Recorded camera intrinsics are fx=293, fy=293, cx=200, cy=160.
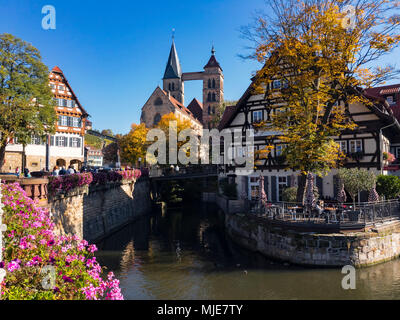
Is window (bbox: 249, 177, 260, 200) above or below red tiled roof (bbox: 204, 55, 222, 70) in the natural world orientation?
below

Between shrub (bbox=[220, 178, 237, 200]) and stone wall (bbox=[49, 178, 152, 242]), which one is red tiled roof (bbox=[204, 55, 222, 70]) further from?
shrub (bbox=[220, 178, 237, 200])

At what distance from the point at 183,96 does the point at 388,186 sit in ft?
240

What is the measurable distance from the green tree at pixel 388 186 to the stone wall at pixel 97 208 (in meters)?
18.9

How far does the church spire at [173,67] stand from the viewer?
8556 centimetres

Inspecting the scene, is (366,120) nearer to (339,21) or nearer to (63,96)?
(339,21)

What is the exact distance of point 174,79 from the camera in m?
85.3

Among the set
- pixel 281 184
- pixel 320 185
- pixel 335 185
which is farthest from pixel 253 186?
pixel 335 185

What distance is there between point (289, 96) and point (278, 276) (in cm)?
994

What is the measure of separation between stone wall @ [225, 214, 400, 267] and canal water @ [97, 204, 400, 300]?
44cm

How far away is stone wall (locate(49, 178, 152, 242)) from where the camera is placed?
16.6m

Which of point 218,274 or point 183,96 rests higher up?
point 183,96

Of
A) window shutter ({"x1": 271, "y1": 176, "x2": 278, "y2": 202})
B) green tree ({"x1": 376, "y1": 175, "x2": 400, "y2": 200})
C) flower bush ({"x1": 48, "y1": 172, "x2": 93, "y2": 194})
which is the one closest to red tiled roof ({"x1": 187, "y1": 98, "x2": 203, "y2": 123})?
window shutter ({"x1": 271, "y1": 176, "x2": 278, "y2": 202})

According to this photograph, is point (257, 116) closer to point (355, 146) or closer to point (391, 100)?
point (355, 146)

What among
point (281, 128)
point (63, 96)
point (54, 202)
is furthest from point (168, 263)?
point (63, 96)
